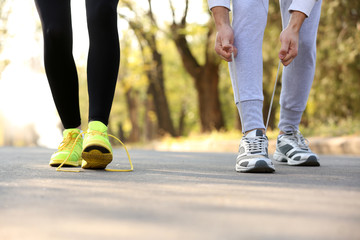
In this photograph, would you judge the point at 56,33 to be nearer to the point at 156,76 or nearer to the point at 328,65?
the point at 328,65

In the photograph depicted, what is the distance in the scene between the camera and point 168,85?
130 feet

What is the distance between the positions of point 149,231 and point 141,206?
390 mm

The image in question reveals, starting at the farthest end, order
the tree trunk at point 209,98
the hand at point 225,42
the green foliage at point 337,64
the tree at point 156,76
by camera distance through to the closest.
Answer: the tree at point 156,76
the tree trunk at point 209,98
the green foliage at point 337,64
the hand at point 225,42

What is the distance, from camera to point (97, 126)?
3.17 metres

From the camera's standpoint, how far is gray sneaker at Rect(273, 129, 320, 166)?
3.78m

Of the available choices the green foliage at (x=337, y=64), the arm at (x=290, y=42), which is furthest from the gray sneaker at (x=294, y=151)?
the green foliage at (x=337, y=64)

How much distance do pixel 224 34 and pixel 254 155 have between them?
810mm

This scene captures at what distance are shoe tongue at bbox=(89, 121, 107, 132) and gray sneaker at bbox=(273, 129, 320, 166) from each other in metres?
1.43

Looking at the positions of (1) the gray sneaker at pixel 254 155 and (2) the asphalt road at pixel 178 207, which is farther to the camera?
(1) the gray sneaker at pixel 254 155

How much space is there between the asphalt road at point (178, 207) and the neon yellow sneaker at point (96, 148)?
0.89 ft

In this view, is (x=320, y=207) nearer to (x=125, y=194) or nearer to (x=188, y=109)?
(x=125, y=194)

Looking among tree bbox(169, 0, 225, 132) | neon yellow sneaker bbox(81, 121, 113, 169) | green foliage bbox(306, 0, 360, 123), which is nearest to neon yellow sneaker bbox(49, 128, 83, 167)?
neon yellow sneaker bbox(81, 121, 113, 169)

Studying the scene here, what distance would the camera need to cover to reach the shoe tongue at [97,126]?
3.16 meters

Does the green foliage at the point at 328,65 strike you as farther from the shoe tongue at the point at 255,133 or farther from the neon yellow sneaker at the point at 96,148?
the neon yellow sneaker at the point at 96,148
